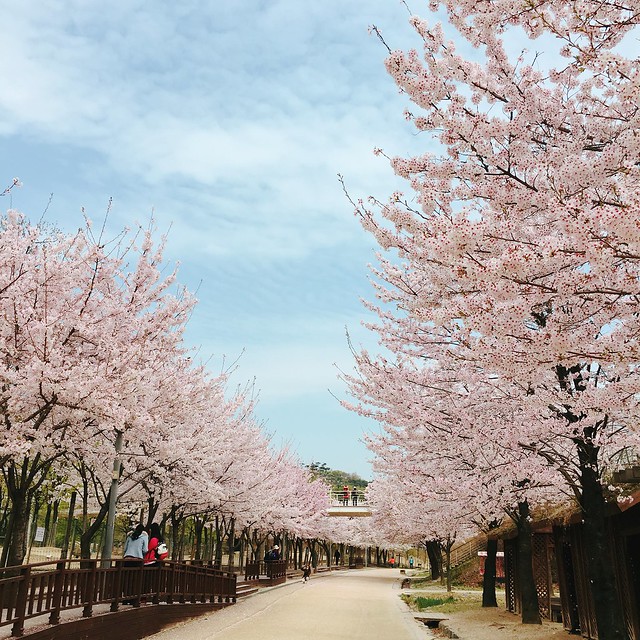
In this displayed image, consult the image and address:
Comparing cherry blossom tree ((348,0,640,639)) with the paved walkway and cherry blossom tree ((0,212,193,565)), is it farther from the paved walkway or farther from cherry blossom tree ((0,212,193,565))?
the paved walkway

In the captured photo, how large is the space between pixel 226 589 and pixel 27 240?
15.9 m

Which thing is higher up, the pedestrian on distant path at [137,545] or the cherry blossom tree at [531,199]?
the cherry blossom tree at [531,199]

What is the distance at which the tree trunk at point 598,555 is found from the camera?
9.38 meters

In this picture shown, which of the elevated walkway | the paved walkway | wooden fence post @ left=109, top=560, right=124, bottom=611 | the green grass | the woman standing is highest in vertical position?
the elevated walkway

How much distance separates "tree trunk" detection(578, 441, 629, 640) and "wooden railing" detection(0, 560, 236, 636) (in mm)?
8216

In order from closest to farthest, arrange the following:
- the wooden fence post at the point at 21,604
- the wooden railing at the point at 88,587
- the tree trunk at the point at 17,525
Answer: the wooden fence post at the point at 21,604 < the wooden railing at the point at 88,587 < the tree trunk at the point at 17,525

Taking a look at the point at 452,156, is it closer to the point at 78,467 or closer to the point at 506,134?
the point at 506,134

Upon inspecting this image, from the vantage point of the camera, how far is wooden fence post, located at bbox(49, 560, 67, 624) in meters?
9.44

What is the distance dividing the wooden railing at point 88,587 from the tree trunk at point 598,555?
8.22 m

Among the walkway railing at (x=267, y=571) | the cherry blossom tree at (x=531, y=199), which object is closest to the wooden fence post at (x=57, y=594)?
the cherry blossom tree at (x=531, y=199)

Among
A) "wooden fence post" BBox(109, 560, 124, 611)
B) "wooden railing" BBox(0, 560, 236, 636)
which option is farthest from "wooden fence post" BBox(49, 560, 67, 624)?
"wooden fence post" BBox(109, 560, 124, 611)

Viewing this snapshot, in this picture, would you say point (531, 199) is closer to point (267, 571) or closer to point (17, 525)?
point (17, 525)

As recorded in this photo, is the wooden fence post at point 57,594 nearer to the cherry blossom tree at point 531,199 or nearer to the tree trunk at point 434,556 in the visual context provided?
the cherry blossom tree at point 531,199

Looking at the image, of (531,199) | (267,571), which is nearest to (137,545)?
(531,199)
